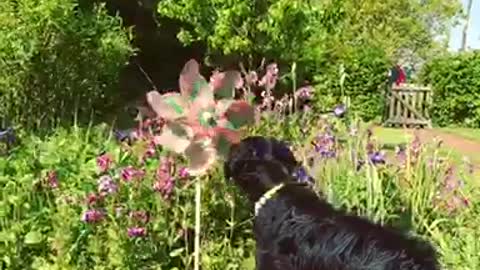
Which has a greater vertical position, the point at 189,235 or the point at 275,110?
the point at 275,110

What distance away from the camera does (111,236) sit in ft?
12.7

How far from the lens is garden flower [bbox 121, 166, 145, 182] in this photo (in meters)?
4.14

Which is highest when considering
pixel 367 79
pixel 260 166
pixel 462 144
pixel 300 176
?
pixel 260 166

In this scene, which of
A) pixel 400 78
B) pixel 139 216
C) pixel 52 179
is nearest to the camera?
pixel 139 216

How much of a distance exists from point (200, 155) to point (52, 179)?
1457mm

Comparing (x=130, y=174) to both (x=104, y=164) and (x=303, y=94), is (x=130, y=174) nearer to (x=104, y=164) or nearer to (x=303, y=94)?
(x=104, y=164)

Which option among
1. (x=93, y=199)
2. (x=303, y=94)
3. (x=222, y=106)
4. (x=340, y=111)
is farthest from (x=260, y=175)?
(x=303, y=94)

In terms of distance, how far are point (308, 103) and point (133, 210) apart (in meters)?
2.02

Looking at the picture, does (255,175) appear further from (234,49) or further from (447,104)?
(447,104)

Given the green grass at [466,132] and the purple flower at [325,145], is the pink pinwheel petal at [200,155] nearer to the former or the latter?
the purple flower at [325,145]

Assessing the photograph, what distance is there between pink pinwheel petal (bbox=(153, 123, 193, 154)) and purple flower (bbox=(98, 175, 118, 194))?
0.83 meters

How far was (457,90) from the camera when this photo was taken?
810 inches

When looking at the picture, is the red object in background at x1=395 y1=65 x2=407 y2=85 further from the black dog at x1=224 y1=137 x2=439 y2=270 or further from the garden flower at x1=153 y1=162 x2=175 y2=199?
the black dog at x1=224 y1=137 x2=439 y2=270

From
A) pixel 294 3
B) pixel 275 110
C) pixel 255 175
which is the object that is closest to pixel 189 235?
pixel 275 110
